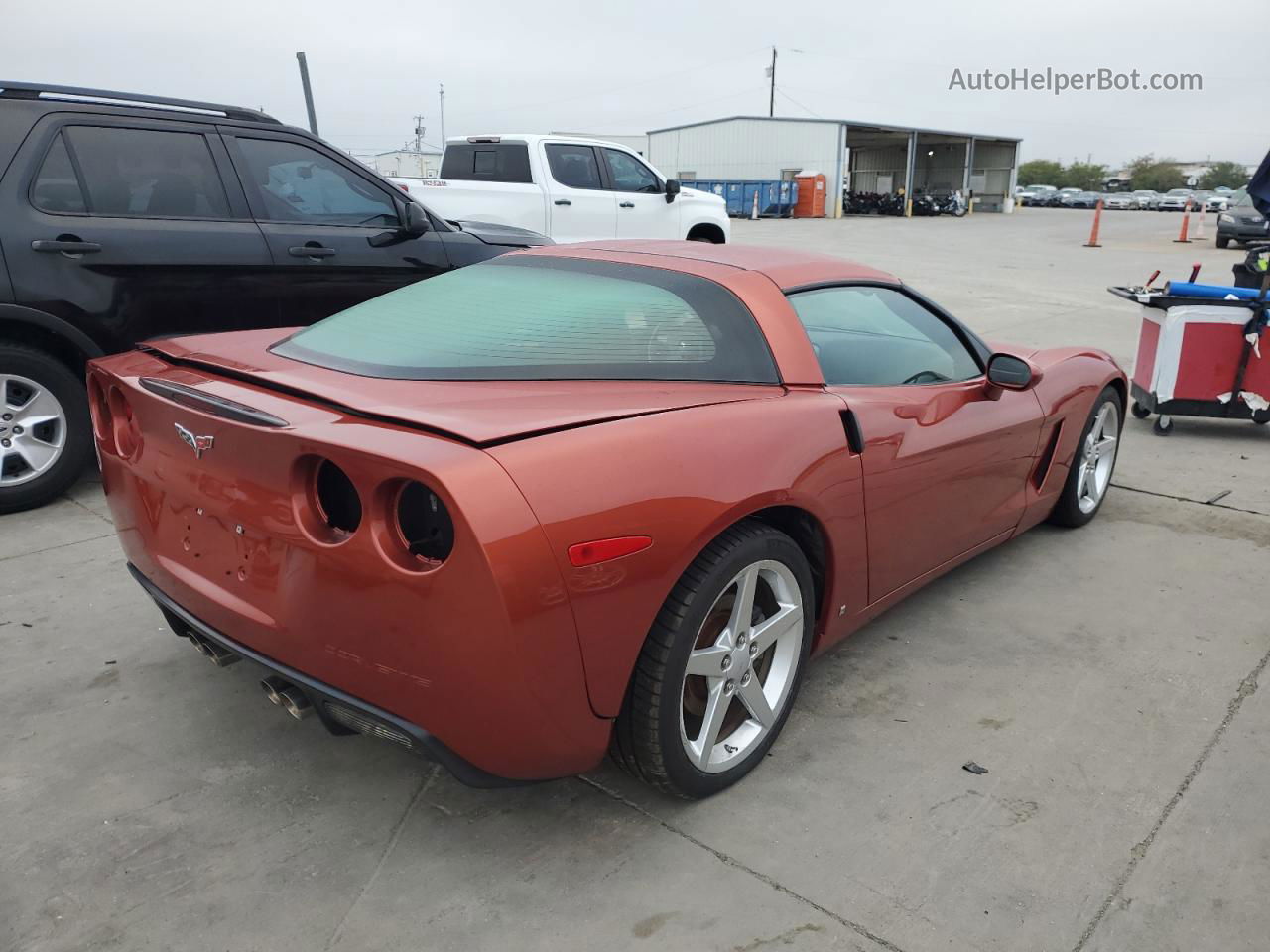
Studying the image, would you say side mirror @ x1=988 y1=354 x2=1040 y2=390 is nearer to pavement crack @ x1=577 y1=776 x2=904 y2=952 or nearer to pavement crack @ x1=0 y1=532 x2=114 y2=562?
pavement crack @ x1=577 y1=776 x2=904 y2=952

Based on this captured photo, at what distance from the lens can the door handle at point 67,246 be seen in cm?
427

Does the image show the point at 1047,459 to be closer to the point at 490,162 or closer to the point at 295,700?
the point at 295,700

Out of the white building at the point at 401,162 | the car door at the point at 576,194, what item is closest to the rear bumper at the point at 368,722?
the car door at the point at 576,194

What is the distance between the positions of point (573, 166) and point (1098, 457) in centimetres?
730

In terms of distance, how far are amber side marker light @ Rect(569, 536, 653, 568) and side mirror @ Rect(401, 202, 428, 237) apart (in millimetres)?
3996

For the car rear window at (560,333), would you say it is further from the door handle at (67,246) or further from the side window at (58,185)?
the side window at (58,185)

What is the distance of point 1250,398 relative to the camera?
5.92m

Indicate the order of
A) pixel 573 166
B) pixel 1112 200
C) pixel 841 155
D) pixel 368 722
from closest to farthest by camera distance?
pixel 368 722, pixel 573 166, pixel 841 155, pixel 1112 200

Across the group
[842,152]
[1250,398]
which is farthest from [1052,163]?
[1250,398]

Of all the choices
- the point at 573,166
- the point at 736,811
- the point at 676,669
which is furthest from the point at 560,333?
the point at 573,166

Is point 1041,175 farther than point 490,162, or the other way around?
point 1041,175

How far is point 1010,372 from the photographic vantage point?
10.8 ft

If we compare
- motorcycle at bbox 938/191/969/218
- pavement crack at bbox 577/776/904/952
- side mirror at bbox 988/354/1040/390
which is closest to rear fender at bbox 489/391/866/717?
pavement crack at bbox 577/776/904/952

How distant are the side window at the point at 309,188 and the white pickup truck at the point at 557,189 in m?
4.09
